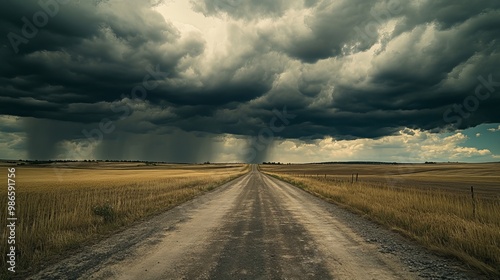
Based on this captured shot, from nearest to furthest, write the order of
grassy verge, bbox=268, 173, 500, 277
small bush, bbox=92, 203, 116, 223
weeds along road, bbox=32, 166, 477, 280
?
1. weeds along road, bbox=32, 166, 477, 280
2. grassy verge, bbox=268, 173, 500, 277
3. small bush, bbox=92, 203, 116, 223

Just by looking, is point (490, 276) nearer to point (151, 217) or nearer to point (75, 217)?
point (151, 217)

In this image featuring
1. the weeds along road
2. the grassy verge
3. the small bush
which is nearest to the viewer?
the weeds along road

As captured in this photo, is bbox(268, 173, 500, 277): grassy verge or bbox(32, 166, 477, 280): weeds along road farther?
bbox(268, 173, 500, 277): grassy verge

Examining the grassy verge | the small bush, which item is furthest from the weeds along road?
the small bush

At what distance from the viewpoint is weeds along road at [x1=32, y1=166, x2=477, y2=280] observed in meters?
5.53

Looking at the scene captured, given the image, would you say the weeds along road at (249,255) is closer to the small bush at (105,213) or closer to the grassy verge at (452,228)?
the grassy verge at (452,228)

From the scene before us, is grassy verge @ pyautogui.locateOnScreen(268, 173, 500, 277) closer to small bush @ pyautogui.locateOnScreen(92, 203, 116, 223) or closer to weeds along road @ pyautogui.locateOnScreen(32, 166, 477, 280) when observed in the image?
weeds along road @ pyautogui.locateOnScreen(32, 166, 477, 280)

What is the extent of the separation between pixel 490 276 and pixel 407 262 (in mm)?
1432

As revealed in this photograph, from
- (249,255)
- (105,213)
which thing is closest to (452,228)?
(249,255)

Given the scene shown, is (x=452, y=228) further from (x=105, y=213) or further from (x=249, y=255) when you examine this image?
(x=105, y=213)

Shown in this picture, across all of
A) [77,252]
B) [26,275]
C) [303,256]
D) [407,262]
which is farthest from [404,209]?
[26,275]

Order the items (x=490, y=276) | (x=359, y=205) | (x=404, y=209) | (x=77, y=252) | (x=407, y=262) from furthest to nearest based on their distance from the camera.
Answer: (x=359, y=205) → (x=404, y=209) → (x=77, y=252) → (x=407, y=262) → (x=490, y=276)

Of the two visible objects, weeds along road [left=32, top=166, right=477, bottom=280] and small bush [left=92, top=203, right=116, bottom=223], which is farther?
small bush [left=92, top=203, right=116, bottom=223]

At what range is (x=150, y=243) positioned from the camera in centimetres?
789
